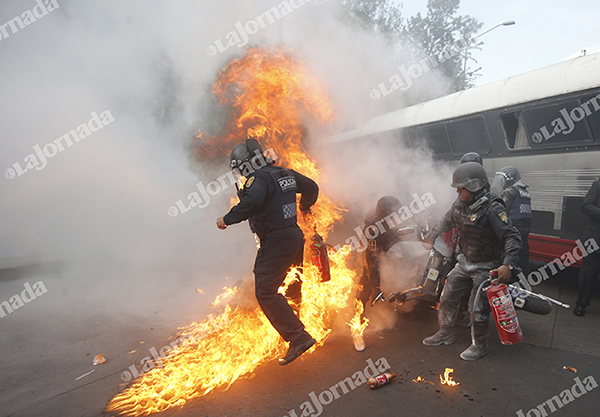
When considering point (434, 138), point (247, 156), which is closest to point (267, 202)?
point (247, 156)

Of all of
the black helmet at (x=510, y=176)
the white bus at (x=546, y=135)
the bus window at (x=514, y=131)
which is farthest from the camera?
the bus window at (x=514, y=131)

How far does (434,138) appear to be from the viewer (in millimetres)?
7312

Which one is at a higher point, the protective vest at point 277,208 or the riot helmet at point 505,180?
the protective vest at point 277,208

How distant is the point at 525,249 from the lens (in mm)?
4609

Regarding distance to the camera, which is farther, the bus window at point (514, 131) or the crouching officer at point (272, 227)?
the bus window at point (514, 131)

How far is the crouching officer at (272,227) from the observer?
10.6 feet

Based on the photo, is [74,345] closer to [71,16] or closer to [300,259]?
[300,259]

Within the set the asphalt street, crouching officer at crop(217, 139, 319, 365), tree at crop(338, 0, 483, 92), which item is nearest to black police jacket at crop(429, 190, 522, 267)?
the asphalt street

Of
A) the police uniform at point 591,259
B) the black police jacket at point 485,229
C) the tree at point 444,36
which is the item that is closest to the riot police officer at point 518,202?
the police uniform at point 591,259

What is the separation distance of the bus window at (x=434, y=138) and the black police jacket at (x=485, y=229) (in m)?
3.95

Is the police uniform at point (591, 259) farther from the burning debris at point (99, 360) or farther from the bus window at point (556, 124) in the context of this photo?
the burning debris at point (99, 360)

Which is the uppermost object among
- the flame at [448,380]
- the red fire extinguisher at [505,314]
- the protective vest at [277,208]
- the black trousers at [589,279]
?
the protective vest at [277,208]

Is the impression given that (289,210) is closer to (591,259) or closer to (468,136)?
(591,259)

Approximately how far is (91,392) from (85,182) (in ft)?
21.7
